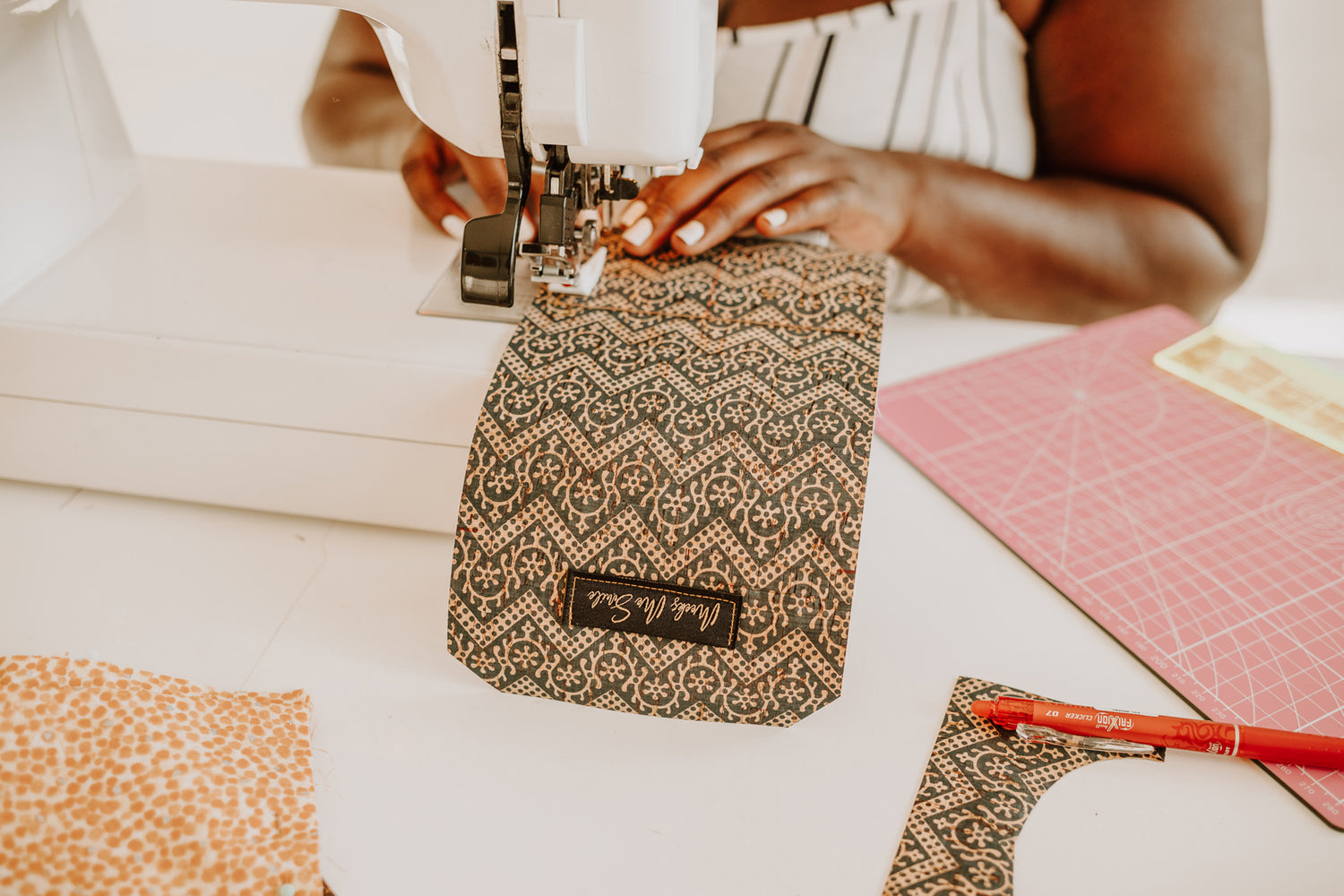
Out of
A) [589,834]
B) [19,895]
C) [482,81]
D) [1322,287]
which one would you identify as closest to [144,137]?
[482,81]

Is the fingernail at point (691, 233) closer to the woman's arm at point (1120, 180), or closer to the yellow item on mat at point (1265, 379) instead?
A: the woman's arm at point (1120, 180)

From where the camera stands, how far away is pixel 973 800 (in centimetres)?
64

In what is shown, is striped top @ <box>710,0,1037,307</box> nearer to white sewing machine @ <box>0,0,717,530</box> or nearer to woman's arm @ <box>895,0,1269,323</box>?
woman's arm @ <box>895,0,1269,323</box>

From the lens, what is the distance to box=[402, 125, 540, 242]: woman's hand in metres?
0.94

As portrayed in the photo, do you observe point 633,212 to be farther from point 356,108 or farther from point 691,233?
point 356,108

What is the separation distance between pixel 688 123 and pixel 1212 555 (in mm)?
626

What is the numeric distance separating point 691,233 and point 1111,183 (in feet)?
2.42

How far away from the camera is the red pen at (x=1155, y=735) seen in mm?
666

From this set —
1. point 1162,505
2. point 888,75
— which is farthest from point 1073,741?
point 888,75

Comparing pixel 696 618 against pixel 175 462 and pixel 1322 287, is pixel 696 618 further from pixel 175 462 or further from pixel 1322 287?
pixel 1322 287

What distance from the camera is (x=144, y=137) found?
121 cm

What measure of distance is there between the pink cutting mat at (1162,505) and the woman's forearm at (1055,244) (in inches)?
6.4

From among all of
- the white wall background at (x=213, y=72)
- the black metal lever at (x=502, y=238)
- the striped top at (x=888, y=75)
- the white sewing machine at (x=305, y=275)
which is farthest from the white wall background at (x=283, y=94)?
the black metal lever at (x=502, y=238)

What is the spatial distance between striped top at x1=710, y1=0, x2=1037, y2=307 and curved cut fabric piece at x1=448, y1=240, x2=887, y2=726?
602 millimetres
